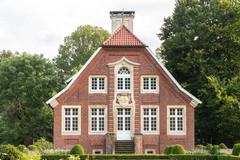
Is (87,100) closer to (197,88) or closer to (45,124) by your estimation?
(197,88)

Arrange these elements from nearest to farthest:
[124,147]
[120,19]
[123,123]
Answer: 1. [124,147]
2. [123,123]
3. [120,19]

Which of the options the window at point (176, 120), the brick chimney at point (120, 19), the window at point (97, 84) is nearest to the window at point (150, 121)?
the window at point (176, 120)

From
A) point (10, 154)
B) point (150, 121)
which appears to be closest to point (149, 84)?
point (150, 121)

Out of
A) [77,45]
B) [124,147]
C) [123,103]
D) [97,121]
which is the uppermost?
[77,45]

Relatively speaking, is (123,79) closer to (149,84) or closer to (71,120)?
(149,84)

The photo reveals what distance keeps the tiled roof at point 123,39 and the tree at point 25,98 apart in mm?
14644

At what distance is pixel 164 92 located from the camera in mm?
43875

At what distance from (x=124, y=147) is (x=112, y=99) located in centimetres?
354

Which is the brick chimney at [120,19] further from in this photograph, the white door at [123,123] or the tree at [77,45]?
the tree at [77,45]

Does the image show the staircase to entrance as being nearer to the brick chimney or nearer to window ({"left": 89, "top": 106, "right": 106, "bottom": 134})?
window ({"left": 89, "top": 106, "right": 106, "bottom": 134})

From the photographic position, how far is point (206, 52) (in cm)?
4888

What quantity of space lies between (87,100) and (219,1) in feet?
44.4

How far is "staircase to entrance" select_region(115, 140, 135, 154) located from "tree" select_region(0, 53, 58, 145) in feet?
48.2

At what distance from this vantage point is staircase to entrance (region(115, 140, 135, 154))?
139ft
